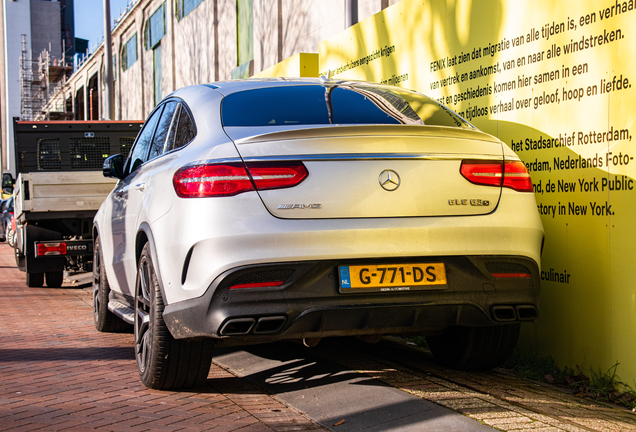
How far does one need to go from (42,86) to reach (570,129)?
6654 cm

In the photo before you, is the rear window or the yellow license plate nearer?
the yellow license plate

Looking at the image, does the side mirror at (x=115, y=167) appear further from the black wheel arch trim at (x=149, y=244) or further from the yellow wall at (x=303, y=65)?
the yellow wall at (x=303, y=65)

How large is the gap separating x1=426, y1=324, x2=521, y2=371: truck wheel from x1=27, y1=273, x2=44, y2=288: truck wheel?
26.7 feet

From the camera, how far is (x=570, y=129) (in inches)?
175

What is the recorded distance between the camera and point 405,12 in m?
6.45

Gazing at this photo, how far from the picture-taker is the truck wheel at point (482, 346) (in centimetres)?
443

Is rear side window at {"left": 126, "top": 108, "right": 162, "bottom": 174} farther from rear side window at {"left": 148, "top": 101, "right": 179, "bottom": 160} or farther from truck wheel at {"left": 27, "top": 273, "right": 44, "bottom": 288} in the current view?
truck wheel at {"left": 27, "top": 273, "right": 44, "bottom": 288}

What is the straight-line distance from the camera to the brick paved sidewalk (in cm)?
360

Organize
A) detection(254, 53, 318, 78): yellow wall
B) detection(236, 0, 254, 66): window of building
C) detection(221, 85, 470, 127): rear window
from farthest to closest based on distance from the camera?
detection(236, 0, 254, 66): window of building → detection(254, 53, 318, 78): yellow wall → detection(221, 85, 470, 127): rear window

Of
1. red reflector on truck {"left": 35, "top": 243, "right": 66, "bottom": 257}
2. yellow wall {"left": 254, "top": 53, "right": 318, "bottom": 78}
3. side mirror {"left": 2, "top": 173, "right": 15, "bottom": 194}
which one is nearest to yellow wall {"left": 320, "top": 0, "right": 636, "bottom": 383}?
yellow wall {"left": 254, "top": 53, "right": 318, "bottom": 78}

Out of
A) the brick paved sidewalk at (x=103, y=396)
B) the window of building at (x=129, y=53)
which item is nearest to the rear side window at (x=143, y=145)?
the brick paved sidewalk at (x=103, y=396)

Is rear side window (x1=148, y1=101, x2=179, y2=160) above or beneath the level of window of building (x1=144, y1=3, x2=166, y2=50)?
beneath

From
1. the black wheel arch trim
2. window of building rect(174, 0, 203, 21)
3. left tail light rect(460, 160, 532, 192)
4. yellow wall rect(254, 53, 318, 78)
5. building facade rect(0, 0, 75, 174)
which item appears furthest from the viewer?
building facade rect(0, 0, 75, 174)

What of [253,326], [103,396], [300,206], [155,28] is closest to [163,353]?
[103,396]
